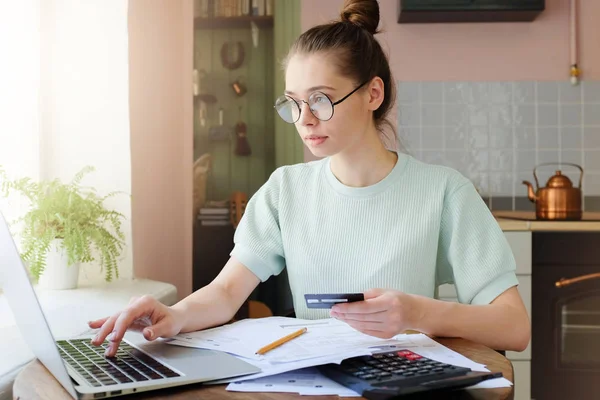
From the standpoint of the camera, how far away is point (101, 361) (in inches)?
40.3

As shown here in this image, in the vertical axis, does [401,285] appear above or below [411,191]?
below

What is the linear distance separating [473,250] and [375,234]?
215mm

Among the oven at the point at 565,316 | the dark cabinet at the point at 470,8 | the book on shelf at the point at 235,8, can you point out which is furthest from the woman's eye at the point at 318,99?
the book on shelf at the point at 235,8

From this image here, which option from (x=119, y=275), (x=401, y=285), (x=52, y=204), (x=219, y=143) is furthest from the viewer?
(x=219, y=143)

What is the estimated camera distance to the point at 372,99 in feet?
5.21

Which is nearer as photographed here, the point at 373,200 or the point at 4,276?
the point at 4,276

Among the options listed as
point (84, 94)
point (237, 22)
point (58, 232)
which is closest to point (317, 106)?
point (58, 232)

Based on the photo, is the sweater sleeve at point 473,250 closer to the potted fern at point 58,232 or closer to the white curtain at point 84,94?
the potted fern at point 58,232

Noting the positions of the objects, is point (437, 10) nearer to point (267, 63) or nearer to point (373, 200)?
point (267, 63)

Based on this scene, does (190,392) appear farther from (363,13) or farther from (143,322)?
(363,13)

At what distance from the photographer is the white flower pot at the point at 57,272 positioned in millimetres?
2137

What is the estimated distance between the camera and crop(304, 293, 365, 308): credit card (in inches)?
39.1

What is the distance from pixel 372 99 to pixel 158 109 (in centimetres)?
153

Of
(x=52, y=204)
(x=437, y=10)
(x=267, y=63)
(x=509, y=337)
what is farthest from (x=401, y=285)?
(x=267, y=63)
